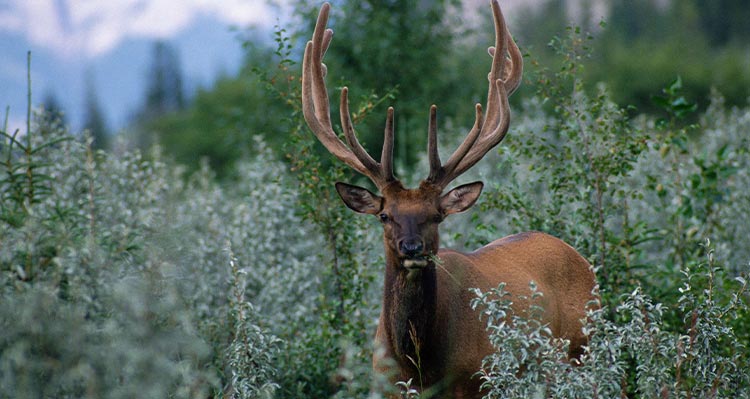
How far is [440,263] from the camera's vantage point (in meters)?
5.70

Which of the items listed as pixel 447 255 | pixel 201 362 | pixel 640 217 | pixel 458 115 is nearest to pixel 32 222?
pixel 201 362

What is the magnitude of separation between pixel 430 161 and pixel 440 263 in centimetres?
69

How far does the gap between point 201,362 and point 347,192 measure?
5.30 feet

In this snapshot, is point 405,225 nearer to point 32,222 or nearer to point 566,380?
point 566,380

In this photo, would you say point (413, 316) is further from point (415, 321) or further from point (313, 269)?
point (313, 269)

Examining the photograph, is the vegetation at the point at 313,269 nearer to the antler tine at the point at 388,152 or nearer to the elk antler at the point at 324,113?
the elk antler at the point at 324,113

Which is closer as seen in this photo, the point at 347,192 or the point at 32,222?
the point at 32,222

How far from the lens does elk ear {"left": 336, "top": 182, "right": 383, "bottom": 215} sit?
5844 mm

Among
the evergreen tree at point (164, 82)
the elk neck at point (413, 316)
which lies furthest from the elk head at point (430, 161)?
the evergreen tree at point (164, 82)

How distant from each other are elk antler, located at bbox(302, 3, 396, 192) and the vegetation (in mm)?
430

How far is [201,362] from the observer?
6.12 m

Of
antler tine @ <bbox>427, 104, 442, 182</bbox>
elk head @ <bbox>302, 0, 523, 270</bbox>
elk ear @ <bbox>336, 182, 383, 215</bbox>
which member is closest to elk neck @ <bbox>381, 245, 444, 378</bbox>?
elk head @ <bbox>302, 0, 523, 270</bbox>

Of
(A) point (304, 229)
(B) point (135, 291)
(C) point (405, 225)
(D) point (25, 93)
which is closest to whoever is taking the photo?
(B) point (135, 291)

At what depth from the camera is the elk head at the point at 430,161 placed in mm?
5449
